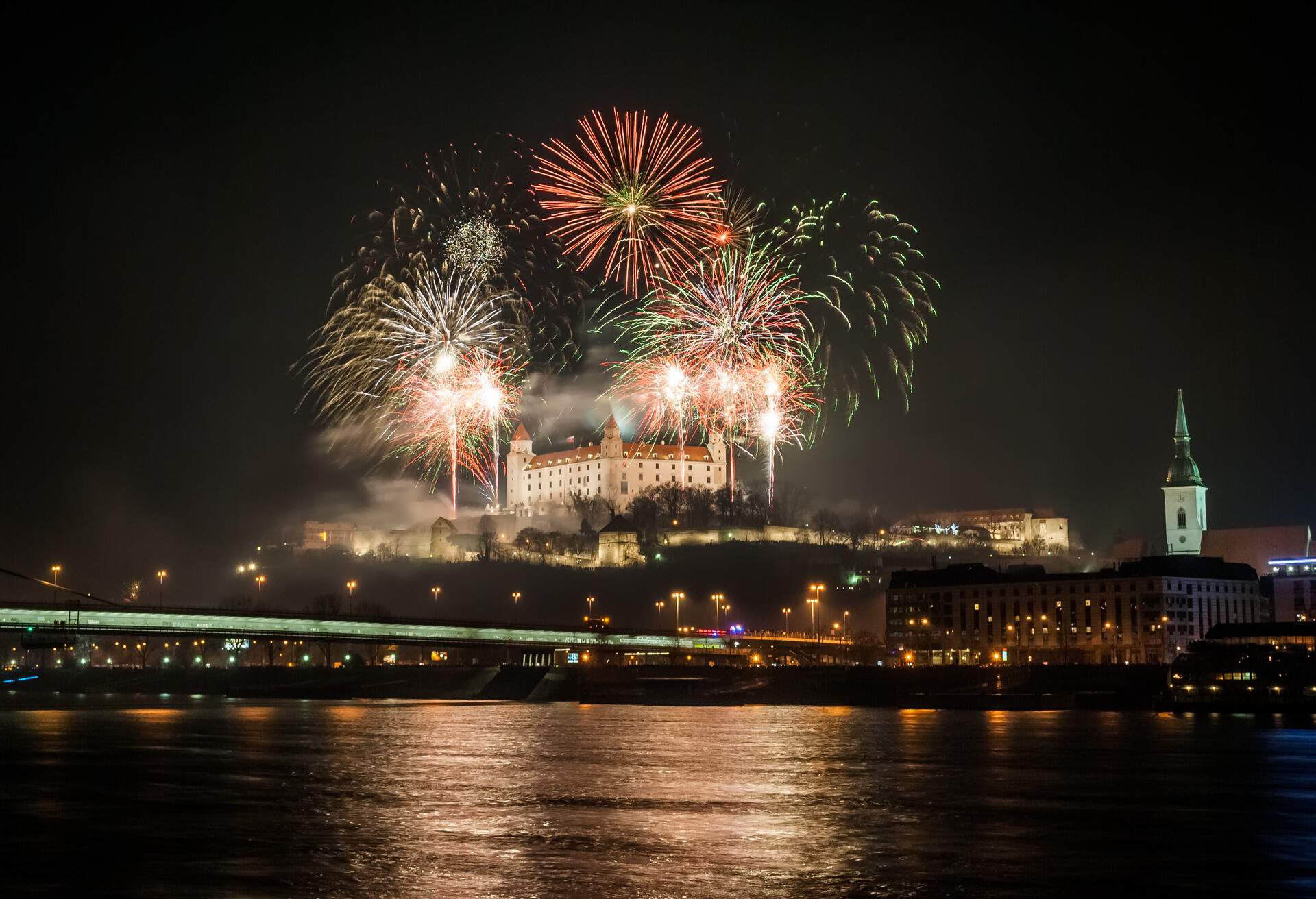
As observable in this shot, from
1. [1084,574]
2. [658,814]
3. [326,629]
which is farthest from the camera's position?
[1084,574]

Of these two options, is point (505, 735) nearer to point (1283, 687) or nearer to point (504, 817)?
point (504, 817)

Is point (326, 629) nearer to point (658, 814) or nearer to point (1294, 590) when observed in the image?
point (658, 814)

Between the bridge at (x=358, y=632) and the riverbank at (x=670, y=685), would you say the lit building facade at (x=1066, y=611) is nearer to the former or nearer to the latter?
the bridge at (x=358, y=632)

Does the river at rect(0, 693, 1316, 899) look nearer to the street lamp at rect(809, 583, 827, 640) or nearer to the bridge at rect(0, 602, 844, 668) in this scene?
the bridge at rect(0, 602, 844, 668)

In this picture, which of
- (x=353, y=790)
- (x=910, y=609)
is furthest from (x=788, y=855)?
(x=910, y=609)

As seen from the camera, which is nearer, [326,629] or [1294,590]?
[326,629]

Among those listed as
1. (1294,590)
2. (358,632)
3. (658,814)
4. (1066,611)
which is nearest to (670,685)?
(358,632)

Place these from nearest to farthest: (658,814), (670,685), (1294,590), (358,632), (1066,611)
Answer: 1. (658,814)
2. (358,632)
3. (670,685)
4. (1066,611)
5. (1294,590)
